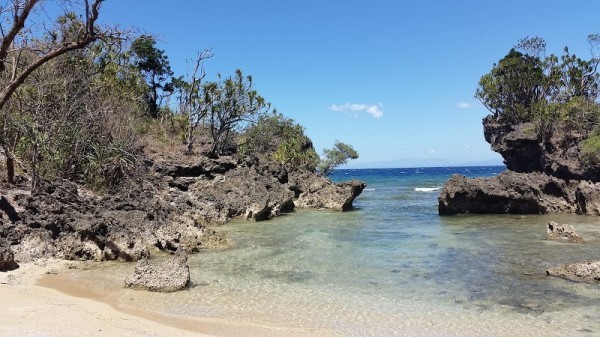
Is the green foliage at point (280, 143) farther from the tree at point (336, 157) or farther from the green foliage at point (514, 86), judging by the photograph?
the green foliage at point (514, 86)

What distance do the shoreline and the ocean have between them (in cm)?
34

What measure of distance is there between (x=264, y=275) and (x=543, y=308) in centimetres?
638

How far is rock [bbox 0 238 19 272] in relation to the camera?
33.7ft

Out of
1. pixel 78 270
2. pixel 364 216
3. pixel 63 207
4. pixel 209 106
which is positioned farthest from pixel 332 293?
pixel 209 106

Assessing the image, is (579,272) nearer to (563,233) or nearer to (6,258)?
(563,233)

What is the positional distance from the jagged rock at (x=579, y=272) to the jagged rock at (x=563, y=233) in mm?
5707

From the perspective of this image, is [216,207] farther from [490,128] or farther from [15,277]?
[490,128]

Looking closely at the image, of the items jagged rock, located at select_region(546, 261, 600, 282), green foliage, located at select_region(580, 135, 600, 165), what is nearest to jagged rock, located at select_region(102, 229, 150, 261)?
jagged rock, located at select_region(546, 261, 600, 282)

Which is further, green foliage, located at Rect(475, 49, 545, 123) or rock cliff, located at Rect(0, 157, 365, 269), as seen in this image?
green foliage, located at Rect(475, 49, 545, 123)

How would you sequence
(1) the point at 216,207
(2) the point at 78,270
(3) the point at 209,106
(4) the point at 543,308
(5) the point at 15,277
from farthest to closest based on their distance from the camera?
1. (3) the point at 209,106
2. (1) the point at 216,207
3. (2) the point at 78,270
4. (5) the point at 15,277
5. (4) the point at 543,308

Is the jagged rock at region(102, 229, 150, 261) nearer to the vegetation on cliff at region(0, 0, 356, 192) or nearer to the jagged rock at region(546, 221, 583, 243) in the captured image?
the vegetation on cliff at region(0, 0, 356, 192)

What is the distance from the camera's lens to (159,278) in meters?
9.98

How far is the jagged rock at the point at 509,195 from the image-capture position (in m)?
25.6

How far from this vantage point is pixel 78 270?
1140 cm
